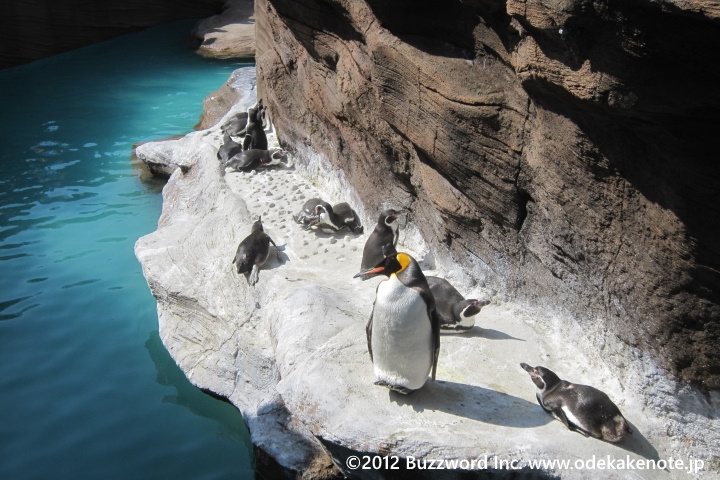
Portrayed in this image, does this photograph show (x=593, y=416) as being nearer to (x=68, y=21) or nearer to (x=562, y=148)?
(x=562, y=148)

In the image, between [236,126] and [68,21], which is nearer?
[236,126]

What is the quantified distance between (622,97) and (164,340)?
16.6ft

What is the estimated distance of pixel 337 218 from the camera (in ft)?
22.3

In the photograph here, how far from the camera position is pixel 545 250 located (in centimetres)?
476

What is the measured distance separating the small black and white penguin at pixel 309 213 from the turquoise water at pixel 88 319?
6.27ft

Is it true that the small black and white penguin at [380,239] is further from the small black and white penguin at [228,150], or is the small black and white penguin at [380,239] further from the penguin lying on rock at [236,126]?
the penguin lying on rock at [236,126]

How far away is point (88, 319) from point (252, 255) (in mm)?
2324

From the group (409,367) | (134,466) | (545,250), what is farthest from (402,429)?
(134,466)

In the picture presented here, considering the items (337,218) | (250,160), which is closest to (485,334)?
(337,218)

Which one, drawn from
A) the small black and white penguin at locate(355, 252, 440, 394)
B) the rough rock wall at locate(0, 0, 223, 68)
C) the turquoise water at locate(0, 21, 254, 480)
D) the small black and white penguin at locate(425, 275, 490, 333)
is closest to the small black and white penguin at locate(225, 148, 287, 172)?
the turquoise water at locate(0, 21, 254, 480)

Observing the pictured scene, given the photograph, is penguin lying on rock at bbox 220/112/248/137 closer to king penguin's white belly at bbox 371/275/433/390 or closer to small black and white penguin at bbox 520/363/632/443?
king penguin's white belly at bbox 371/275/433/390

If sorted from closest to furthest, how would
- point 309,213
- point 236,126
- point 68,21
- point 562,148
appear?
point 562,148, point 309,213, point 236,126, point 68,21

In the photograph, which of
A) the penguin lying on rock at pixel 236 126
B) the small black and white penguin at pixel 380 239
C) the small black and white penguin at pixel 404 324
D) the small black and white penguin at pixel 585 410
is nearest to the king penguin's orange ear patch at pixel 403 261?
the small black and white penguin at pixel 404 324

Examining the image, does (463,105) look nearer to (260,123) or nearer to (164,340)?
(164,340)
